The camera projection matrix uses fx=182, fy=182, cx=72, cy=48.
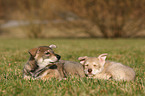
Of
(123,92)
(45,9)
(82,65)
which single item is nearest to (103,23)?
(45,9)

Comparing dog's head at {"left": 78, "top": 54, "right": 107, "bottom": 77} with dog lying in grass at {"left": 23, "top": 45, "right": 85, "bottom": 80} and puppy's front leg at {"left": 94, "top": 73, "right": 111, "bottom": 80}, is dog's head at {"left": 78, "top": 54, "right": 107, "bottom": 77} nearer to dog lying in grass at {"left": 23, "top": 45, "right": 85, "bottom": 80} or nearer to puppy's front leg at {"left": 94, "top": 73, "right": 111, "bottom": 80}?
puppy's front leg at {"left": 94, "top": 73, "right": 111, "bottom": 80}

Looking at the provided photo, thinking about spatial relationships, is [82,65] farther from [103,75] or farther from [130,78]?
[130,78]

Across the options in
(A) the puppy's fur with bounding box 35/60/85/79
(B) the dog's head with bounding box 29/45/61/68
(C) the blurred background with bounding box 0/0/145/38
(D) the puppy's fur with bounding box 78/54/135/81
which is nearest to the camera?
(B) the dog's head with bounding box 29/45/61/68

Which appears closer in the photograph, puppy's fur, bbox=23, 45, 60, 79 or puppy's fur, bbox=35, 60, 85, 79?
puppy's fur, bbox=23, 45, 60, 79

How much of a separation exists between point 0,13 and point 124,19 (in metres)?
21.9

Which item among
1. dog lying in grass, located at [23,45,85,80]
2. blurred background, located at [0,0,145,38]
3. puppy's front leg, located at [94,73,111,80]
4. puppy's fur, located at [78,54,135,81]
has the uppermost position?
blurred background, located at [0,0,145,38]

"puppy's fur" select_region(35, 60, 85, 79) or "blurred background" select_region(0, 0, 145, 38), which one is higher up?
"blurred background" select_region(0, 0, 145, 38)

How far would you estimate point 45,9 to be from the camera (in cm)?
1962

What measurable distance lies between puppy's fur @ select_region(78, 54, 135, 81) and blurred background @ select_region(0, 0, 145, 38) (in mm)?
13854

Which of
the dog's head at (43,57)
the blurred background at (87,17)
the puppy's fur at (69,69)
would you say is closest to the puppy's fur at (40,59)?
the dog's head at (43,57)

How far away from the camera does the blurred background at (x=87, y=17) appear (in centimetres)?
1703

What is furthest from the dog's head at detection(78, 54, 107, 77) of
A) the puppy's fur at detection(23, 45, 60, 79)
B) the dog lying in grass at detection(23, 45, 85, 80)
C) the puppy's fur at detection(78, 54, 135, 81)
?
the puppy's fur at detection(23, 45, 60, 79)

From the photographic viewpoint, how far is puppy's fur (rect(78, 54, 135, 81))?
11.4ft

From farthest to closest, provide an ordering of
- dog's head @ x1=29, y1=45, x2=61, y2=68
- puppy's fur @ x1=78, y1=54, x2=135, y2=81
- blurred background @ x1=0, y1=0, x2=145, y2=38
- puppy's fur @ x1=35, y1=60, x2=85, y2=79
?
blurred background @ x1=0, y1=0, x2=145, y2=38, puppy's fur @ x1=35, y1=60, x2=85, y2=79, puppy's fur @ x1=78, y1=54, x2=135, y2=81, dog's head @ x1=29, y1=45, x2=61, y2=68
